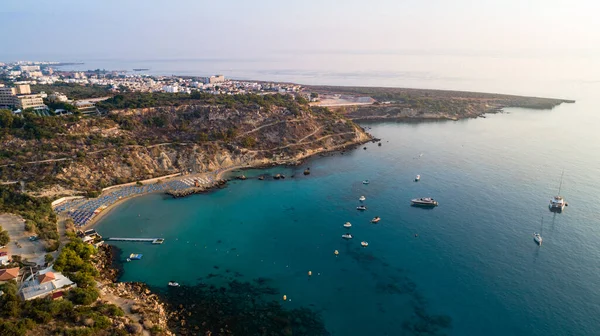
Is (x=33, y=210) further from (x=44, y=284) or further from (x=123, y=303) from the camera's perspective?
(x=123, y=303)

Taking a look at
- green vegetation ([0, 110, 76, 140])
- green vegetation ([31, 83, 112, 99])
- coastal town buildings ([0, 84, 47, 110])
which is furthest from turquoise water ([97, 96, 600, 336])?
green vegetation ([31, 83, 112, 99])

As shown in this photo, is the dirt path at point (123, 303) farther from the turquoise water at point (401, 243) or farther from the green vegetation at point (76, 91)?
the green vegetation at point (76, 91)

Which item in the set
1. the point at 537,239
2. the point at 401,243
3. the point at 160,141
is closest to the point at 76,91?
the point at 160,141

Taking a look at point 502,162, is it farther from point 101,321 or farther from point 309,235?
point 101,321

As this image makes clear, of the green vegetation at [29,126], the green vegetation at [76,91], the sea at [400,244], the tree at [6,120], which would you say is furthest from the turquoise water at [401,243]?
the green vegetation at [76,91]

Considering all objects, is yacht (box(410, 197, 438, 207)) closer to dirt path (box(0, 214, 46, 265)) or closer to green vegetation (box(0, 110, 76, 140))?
dirt path (box(0, 214, 46, 265))
